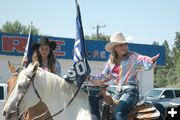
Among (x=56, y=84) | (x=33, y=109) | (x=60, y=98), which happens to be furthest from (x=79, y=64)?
(x=33, y=109)

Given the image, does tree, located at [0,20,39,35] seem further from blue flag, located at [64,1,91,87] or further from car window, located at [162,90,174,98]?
→ blue flag, located at [64,1,91,87]

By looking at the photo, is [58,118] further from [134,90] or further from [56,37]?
[56,37]

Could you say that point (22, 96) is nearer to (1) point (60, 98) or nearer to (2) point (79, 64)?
(1) point (60, 98)

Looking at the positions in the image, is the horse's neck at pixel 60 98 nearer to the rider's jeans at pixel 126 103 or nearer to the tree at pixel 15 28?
the rider's jeans at pixel 126 103

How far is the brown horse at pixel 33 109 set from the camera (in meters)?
5.19

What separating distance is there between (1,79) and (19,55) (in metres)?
2.51

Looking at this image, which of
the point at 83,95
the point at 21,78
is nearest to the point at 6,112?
the point at 21,78

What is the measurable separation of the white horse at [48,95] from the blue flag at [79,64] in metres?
0.11

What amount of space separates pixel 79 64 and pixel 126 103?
84 cm

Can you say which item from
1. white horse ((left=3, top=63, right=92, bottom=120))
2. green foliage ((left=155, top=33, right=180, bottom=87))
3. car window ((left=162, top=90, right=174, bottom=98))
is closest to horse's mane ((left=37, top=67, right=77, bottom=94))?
white horse ((left=3, top=63, right=92, bottom=120))

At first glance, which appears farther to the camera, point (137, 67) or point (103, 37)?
point (103, 37)

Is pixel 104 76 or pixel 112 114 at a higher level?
pixel 104 76

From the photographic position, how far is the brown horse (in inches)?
204

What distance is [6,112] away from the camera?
194 inches
